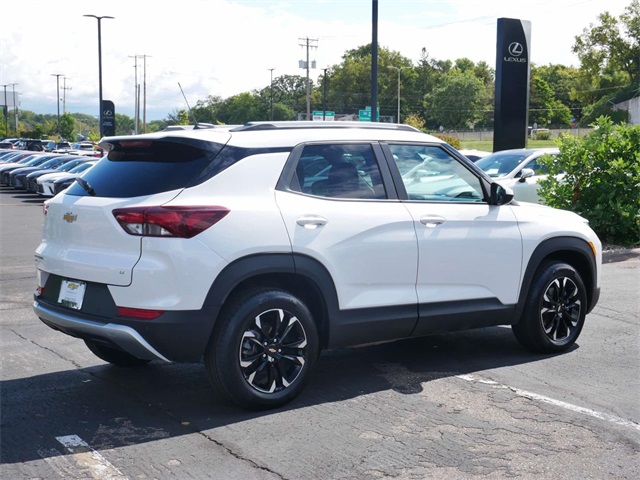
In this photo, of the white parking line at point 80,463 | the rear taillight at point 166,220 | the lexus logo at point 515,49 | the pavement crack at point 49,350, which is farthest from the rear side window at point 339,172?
the lexus logo at point 515,49

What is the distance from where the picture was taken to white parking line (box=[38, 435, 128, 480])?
426 centimetres

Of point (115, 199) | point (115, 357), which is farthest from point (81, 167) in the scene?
point (115, 199)

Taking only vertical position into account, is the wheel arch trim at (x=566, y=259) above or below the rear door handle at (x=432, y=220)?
below

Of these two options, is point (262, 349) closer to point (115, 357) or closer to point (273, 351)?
point (273, 351)

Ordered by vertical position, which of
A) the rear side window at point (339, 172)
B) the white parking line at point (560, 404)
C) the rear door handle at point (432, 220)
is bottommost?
the white parking line at point (560, 404)

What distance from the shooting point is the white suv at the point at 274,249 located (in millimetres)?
4914

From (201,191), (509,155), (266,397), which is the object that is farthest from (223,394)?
(509,155)

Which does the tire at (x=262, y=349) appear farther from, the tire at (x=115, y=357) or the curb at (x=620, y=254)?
the curb at (x=620, y=254)

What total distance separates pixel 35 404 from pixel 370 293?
2.36 meters

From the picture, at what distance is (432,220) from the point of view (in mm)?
5914

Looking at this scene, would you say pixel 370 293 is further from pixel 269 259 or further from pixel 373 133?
pixel 373 133

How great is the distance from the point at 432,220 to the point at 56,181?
23.0 meters

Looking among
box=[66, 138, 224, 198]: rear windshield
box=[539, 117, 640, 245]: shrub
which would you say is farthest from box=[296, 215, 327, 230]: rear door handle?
box=[539, 117, 640, 245]: shrub

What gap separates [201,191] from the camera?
200 inches
